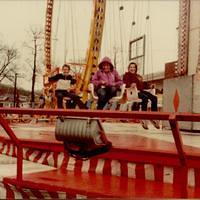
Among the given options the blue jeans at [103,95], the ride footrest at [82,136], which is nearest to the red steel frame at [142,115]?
the ride footrest at [82,136]

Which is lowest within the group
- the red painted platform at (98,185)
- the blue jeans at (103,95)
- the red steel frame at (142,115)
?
the red painted platform at (98,185)

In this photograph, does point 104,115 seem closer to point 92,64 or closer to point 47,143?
point 47,143

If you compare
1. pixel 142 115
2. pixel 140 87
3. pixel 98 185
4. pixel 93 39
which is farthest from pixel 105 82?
pixel 93 39

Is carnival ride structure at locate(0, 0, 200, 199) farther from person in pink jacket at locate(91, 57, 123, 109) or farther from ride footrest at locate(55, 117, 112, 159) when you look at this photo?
person in pink jacket at locate(91, 57, 123, 109)

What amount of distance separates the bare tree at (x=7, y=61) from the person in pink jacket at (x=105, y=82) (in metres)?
9.13

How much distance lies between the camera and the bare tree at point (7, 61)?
1600 centimetres

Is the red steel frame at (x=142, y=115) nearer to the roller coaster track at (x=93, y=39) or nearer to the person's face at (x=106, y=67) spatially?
the person's face at (x=106, y=67)

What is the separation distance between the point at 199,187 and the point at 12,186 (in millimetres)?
1345

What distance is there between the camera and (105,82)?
7250 millimetres

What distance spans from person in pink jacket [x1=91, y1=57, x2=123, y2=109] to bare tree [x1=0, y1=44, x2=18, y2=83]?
913 centimetres

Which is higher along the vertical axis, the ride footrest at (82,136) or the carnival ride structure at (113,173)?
the ride footrest at (82,136)

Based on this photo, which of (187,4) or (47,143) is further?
(187,4)

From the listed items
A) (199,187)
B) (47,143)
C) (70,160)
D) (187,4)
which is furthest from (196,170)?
(187,4)

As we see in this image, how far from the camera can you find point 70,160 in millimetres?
3711
